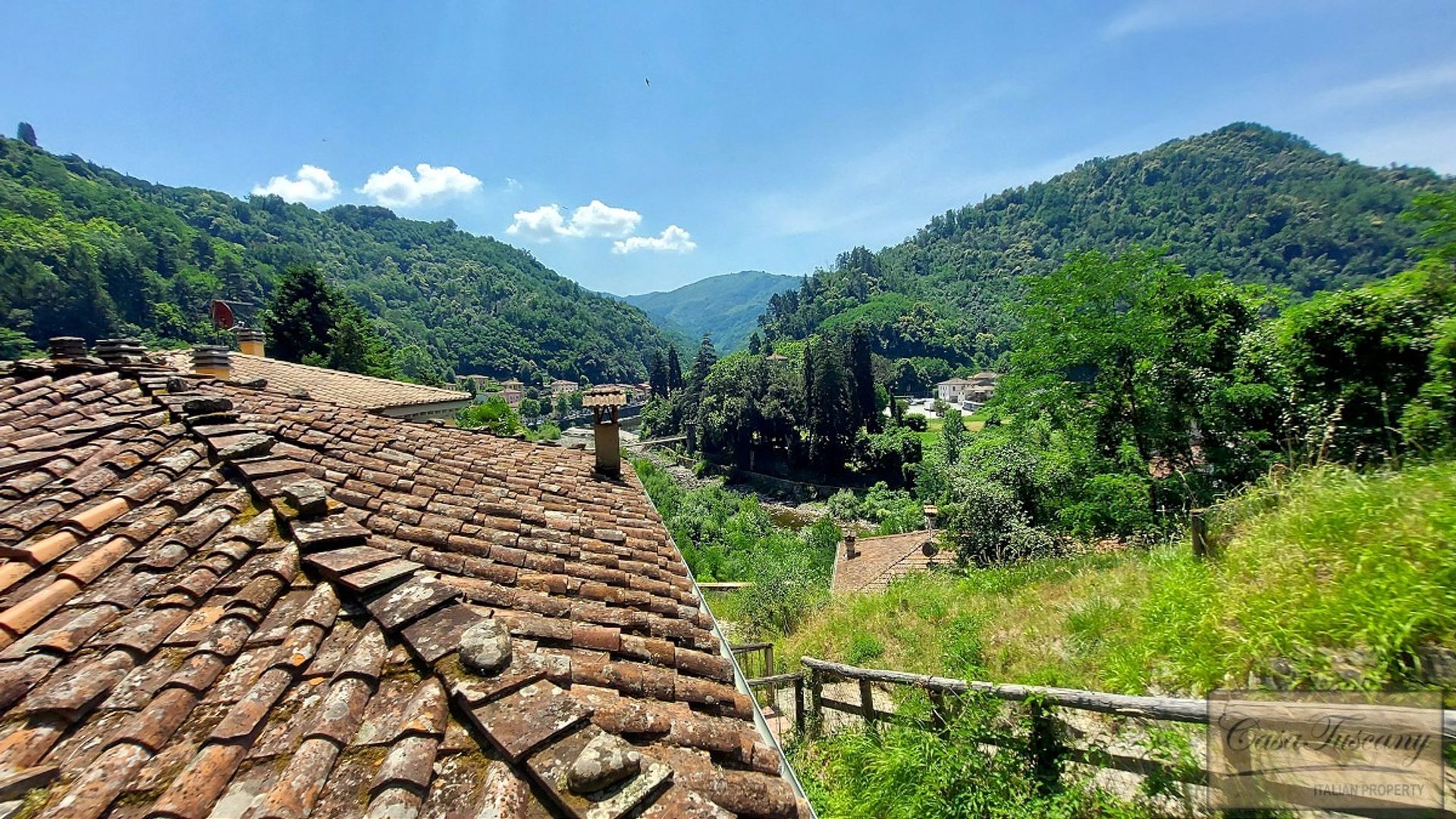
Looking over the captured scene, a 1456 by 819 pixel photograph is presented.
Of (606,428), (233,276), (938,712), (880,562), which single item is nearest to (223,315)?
(606,428)

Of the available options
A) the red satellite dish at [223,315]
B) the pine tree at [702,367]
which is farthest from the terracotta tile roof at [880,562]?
the pine tree at [702,367]

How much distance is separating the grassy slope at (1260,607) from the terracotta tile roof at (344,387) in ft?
37.8

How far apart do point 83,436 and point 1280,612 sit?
30.4 ft

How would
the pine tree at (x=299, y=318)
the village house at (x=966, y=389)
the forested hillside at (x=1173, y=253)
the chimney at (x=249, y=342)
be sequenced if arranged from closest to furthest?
the chimney at (x=249, y=342) < the pine tree at (x=299, y=318) < the village house at (x=966, y=389) < the forested hillside at (x=1173, y=253)

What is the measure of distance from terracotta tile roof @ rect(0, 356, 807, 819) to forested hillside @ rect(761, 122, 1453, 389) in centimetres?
11093

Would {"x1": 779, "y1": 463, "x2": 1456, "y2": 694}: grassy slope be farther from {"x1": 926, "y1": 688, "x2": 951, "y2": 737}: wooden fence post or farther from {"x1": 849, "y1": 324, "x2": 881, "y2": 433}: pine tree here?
{"x1": 849, "y1": 324, "x2": 881, "y2": 433}: pine tree

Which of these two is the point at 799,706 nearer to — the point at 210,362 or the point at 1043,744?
the point at 1043,744

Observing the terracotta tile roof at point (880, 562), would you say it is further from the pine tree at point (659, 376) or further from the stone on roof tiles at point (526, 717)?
the pine tree at point (659, 376)

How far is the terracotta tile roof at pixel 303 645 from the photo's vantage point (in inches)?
66.2

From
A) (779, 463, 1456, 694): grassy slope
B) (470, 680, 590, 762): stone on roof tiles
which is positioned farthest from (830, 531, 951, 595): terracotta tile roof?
(470, 680, 590, 762): stone on roof tiles

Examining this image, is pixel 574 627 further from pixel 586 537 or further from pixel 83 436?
pixel 83 436

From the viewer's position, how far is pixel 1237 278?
5335 inches

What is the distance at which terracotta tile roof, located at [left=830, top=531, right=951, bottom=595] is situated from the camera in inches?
768

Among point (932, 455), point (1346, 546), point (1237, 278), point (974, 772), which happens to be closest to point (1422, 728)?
point (1346, 546)
